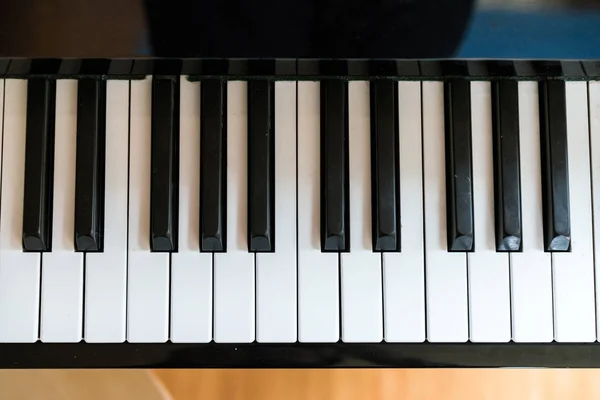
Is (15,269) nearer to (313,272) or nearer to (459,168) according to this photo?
(313,272)

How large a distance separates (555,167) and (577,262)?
136 millimetres

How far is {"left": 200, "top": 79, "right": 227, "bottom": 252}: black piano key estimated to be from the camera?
2.53 ft

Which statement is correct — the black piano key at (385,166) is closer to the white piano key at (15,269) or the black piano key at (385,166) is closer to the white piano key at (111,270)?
the white piano key at (111,270)

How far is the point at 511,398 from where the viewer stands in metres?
0.95

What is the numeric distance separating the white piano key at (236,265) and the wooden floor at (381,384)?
0.62 feet

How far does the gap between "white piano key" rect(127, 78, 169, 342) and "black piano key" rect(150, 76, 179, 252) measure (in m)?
0.02

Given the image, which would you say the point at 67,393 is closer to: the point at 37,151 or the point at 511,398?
the point at 37,151

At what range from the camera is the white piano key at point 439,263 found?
0.79m

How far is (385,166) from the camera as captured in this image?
2.55 feet
